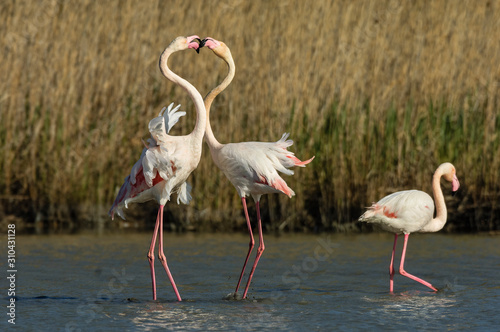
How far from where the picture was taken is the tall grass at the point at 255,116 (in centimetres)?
876

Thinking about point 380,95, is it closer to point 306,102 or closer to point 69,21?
point 306,102

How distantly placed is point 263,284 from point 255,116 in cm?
268

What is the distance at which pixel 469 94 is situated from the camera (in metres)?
9.16

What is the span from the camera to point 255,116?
349 inches

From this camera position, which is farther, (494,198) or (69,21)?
(69,21)

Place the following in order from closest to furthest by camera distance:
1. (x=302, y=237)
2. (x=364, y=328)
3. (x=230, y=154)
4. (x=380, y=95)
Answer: (x=364, y=328), (x=230, y=154), (x=302, y=237), (x=380, y=95)

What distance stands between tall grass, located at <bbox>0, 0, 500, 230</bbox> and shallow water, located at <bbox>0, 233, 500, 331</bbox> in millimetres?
490

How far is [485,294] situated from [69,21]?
18.9ft

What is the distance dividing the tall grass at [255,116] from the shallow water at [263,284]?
49 cm

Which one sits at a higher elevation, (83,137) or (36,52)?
(36,52)

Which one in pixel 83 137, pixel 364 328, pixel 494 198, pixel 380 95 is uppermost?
pixel 380 95

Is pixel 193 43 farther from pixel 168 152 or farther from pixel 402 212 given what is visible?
pixel 402 212

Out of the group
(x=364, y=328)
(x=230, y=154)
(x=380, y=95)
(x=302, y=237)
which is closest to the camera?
(x=364, y=328)

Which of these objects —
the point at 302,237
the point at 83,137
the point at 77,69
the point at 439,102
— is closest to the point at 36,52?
the point at 77,69
